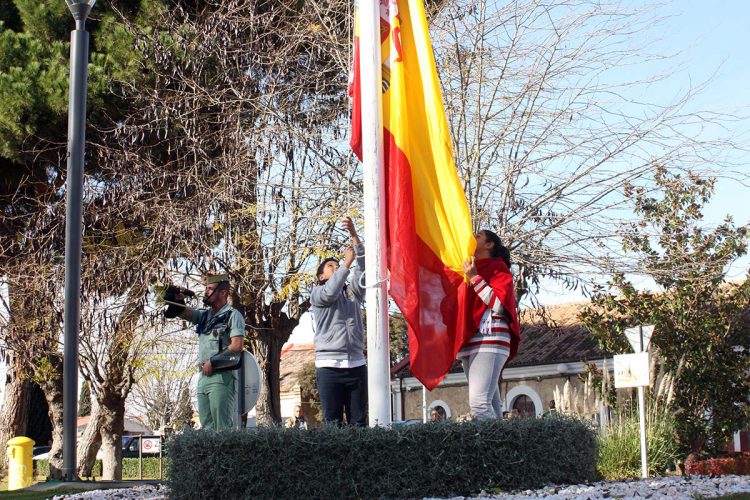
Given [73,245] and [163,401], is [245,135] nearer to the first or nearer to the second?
[73,245]

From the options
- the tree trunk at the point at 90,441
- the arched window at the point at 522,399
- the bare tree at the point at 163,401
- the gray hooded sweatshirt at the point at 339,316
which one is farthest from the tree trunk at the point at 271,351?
the bare tree at the point at 163,401

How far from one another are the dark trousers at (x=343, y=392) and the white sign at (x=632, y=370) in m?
5.42

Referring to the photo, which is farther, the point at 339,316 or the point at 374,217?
the point at 339,316

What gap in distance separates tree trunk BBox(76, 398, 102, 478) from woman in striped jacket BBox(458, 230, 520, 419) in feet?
52.3

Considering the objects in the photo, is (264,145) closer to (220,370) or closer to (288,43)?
(288,43)

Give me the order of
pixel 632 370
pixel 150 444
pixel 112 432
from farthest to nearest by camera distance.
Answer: pixel 150 444, pixel 112 432, pixel 632 370

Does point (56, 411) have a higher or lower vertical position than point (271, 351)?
lower

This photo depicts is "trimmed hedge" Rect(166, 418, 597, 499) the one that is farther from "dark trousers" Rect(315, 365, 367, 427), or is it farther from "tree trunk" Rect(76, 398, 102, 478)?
"tree trunk" Rect(76, 398, 102, 478)

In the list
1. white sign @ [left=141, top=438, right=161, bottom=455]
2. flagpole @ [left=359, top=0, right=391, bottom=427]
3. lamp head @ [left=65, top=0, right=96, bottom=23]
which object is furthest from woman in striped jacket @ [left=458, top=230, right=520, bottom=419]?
white sign @ [left=141, top=438, right=161, bottom=455]

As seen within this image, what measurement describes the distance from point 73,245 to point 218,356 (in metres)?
2.09

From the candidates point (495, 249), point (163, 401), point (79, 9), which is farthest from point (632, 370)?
point (163, 401)

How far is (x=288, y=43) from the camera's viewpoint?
1550 cm

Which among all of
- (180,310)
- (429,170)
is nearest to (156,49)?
(180,310)

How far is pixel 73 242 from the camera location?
932 cm
